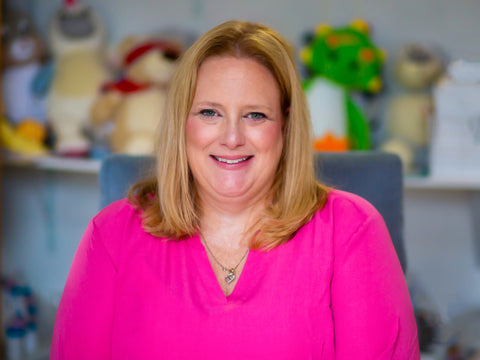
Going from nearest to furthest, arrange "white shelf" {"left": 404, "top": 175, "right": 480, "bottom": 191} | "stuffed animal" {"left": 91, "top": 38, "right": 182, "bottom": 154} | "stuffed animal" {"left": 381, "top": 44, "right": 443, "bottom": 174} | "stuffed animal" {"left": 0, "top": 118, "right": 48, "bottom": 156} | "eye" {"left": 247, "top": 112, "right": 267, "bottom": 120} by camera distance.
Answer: "eye" {"left": 247, "top": 112, "right": 267, "bottom": 120} → "white shelf" {"left": 404, "top": 175, "right": 480, "bottom": 191} → "stuffed animal" {"left": 381, "top": 44, "right": 443, "bottom": 174} → "stuffed animal" {"left": 91, "top": 38, "right": 182, "bottom": 154} → "stuffed animal" {"left": 0, "top": 118, "right": 48, "bottom": 156}

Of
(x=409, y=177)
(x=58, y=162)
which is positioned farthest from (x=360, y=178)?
(x=58, y=162)

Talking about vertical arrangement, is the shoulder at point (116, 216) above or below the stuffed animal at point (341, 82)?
below

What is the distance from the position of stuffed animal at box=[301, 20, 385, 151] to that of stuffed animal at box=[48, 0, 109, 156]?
0.77 meters

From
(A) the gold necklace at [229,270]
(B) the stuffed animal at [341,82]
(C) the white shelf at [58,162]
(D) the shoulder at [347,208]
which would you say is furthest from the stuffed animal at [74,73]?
(D) the shoulder at [347,208]

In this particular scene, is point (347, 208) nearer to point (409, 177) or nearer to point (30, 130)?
point (409, 177)

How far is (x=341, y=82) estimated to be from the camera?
1.64 meters

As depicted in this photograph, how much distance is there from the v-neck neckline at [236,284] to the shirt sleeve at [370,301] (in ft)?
0.46

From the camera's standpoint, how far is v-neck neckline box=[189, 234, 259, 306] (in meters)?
0.96

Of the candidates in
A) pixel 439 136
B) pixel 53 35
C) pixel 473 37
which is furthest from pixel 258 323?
pixel 53 35

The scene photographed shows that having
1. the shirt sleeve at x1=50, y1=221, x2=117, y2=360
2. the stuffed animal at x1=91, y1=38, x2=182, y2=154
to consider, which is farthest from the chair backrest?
the stuffed animal at x1=91, y1=38, x2=182, y2=154

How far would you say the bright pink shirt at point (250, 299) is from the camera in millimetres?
915

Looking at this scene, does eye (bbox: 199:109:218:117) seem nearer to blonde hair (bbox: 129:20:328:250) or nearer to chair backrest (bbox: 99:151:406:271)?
blonde hair (bbox: 129:20:328:250)

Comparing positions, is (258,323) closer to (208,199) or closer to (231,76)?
(208,199)

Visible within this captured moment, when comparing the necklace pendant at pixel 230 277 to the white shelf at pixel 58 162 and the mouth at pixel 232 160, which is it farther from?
the white shelf at pixel 58 162
